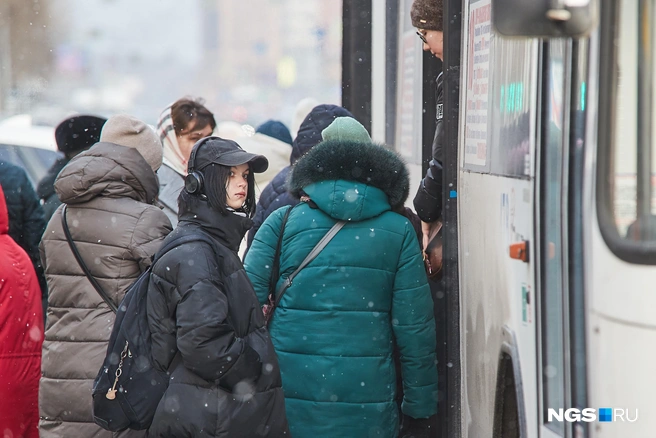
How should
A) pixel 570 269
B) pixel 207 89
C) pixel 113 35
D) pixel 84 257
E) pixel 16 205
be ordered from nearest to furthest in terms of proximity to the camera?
1. pixel 570 269
2. pixel 84 257
3. pixel 16 205
4. pixel 207 89
5. pixel 113 35

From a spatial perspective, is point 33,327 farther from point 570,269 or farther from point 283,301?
point 570,269

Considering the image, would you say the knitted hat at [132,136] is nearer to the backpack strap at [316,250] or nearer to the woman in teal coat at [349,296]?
the woman in teal coat at [349,296]

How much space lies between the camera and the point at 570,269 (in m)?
2.89

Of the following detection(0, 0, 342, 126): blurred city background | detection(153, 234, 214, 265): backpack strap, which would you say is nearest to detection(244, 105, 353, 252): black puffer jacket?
detection(153, 234, 214, 265): backpack strap

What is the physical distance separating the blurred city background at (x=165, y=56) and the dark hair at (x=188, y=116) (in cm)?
2568

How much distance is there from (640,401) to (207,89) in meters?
66.3

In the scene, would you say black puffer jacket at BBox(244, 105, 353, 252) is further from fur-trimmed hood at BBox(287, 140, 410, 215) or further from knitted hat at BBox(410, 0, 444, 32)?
fur-trimmed hood at BBox(287, 140, 410, 215)

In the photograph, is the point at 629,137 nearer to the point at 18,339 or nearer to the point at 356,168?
the point at 356,168

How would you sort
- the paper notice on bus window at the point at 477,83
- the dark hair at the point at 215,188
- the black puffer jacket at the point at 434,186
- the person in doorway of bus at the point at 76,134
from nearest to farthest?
the dark hair at the point at 215,188
the paper notice on bus window at the point at 477,83
the black puffer jacket at the point at 434,186
the person in doorway of bus at the point at 76,134

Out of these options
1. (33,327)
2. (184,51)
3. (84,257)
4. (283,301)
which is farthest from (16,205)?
(184,51)

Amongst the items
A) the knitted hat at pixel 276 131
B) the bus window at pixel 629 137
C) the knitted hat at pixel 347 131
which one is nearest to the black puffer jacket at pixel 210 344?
the knitted hat at pixel 347 131

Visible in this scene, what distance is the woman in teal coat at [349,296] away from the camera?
4250mm

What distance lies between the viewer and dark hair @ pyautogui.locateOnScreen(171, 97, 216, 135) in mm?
6574

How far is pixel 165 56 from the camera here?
278ft
